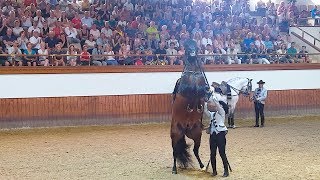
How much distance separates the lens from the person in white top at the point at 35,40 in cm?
1370

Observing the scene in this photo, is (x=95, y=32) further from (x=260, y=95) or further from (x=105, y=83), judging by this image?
(x=260, y=95)

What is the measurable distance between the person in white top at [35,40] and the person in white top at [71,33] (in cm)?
95

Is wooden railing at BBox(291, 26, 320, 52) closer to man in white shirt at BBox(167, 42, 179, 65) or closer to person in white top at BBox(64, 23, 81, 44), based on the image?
man in white shirt at BBox(167, 42, 179, 65)

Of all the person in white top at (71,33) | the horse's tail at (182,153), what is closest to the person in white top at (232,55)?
the person in white top at (71,33)

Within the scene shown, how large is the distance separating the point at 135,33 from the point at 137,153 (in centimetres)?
690

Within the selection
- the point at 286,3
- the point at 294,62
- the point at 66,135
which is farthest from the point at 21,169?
the point at 286,3

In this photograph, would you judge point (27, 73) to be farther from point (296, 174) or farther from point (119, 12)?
point (296, 174)

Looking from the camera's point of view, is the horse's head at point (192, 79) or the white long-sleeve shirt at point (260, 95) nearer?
the horse's head at point (192, 79)

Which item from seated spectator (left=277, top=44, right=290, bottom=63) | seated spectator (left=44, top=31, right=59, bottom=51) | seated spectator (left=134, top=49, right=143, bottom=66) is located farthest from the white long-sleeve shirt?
seated spectator (left=44, top=31, right=59, bottom=51)

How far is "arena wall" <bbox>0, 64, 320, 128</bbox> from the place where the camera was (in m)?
13.3

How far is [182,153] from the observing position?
8.36m

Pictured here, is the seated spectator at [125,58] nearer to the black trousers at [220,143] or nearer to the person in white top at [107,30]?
the person in white top at [107,30]

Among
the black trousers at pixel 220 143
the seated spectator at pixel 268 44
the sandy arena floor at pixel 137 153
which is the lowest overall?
the sandy arena floor at pixel 137 153

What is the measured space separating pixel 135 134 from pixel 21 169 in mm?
4495
